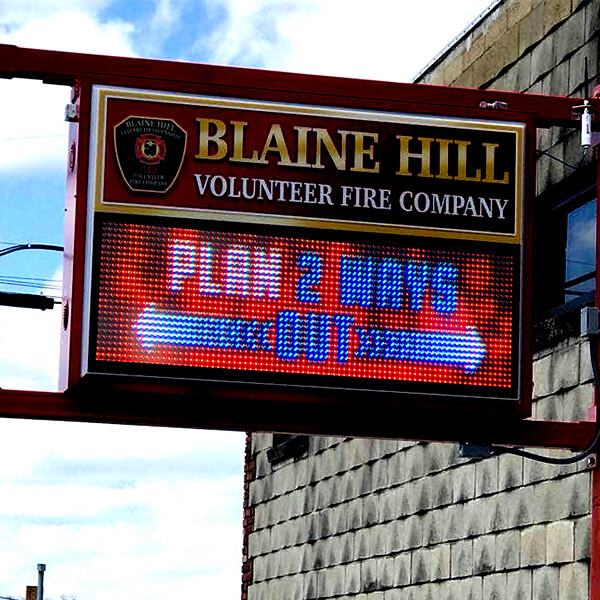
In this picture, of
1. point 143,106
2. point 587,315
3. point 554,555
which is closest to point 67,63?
point 143,106

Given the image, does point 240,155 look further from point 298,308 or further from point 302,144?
point 298,308

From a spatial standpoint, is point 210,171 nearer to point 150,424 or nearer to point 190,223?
point 190,223

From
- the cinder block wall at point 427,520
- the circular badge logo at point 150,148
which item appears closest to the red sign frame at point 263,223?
the circular badge logo at point 150,148

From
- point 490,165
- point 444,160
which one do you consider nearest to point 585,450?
point 490,165

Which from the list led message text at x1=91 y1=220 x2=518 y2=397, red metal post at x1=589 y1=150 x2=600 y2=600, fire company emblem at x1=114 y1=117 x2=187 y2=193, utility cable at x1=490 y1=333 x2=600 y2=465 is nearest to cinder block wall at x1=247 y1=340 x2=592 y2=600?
red metal post at x1=589 y1=150 x2=600 y2=600

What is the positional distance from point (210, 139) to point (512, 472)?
4.34 m

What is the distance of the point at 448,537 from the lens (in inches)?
537

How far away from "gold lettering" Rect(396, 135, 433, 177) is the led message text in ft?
1.70

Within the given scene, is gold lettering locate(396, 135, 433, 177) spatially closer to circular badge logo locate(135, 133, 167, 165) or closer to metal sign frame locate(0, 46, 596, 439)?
metal sign frame locate(0, 46, 596, 439)

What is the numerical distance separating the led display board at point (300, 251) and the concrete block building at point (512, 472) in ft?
5.89

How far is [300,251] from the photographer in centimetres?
942

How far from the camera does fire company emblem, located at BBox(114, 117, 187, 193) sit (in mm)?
9445

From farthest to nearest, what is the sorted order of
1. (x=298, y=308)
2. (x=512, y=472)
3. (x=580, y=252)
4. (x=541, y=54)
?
(x=541, y=54), (x=512, y=472), (x=580, y=252), (x=298, y=308)

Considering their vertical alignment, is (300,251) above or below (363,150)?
below
